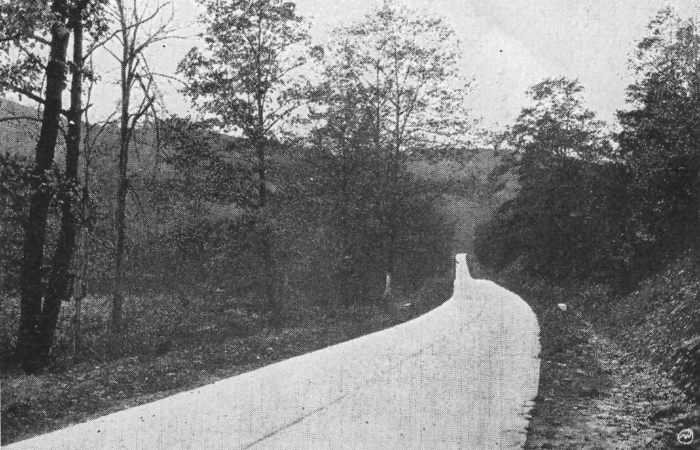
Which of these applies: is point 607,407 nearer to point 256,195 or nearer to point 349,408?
point 349,408

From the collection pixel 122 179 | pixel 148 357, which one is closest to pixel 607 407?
pixel 148 357

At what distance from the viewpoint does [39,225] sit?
1004 cm

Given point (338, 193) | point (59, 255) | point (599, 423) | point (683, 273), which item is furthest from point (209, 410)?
point (338, 193)

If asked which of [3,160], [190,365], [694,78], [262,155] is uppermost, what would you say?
[694,78]

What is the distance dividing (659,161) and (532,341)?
6.57m

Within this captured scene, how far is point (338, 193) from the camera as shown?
995 inches

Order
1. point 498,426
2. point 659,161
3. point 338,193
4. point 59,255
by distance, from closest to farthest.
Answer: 1. point 498,426
2. point 59,255
3. point 659,161
4. point 338,193

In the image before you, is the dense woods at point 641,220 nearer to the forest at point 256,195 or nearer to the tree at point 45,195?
the forest at point 256,195

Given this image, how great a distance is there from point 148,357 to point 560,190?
22.1 meters

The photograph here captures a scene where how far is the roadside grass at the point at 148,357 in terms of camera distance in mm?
7207

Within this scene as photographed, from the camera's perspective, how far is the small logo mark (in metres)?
5.80

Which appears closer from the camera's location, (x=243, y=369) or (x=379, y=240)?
(x=243, y=369)

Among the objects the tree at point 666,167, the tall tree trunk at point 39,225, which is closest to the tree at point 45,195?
the tall tree trunk at point 39,225

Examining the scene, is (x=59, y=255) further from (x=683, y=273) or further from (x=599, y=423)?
(x=683, y=273)
